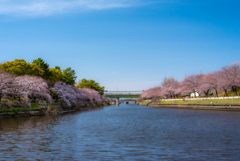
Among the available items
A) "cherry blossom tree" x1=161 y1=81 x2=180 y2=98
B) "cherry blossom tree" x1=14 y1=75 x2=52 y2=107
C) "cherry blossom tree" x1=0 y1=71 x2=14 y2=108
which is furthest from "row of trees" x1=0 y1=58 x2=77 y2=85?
"cherry blossom tree" x1=161 y1=81 x2=180 y2=98

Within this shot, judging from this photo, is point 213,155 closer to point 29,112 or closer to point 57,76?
point 29,112

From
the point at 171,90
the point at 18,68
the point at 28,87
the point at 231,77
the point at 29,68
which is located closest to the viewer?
the point at 28,87

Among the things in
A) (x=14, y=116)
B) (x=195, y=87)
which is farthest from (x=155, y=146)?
(x=195, y=87)

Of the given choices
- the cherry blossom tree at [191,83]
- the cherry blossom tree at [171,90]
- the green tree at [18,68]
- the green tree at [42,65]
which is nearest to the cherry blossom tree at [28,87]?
the green tree at [18,68]

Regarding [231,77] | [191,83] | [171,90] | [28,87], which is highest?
[191,83]

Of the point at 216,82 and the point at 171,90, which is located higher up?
the point at 216,82

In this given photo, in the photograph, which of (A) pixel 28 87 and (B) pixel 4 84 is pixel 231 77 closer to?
(A) pixel 28 87

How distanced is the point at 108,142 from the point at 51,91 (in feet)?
231

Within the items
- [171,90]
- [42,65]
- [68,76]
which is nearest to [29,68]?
[42,65]

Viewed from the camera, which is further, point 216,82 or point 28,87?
point 216,82

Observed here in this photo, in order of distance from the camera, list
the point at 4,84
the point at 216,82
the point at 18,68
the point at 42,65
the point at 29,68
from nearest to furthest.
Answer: the point at 4,84 < the point at 18,68 < the point at 29,68 < the point at 42,65 < the point at 216,82

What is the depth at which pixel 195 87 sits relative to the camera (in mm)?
127250

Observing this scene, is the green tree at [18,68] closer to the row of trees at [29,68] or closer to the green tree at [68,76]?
the row of trees at [29,68]

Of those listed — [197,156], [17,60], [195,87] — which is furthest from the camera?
[195,87]
